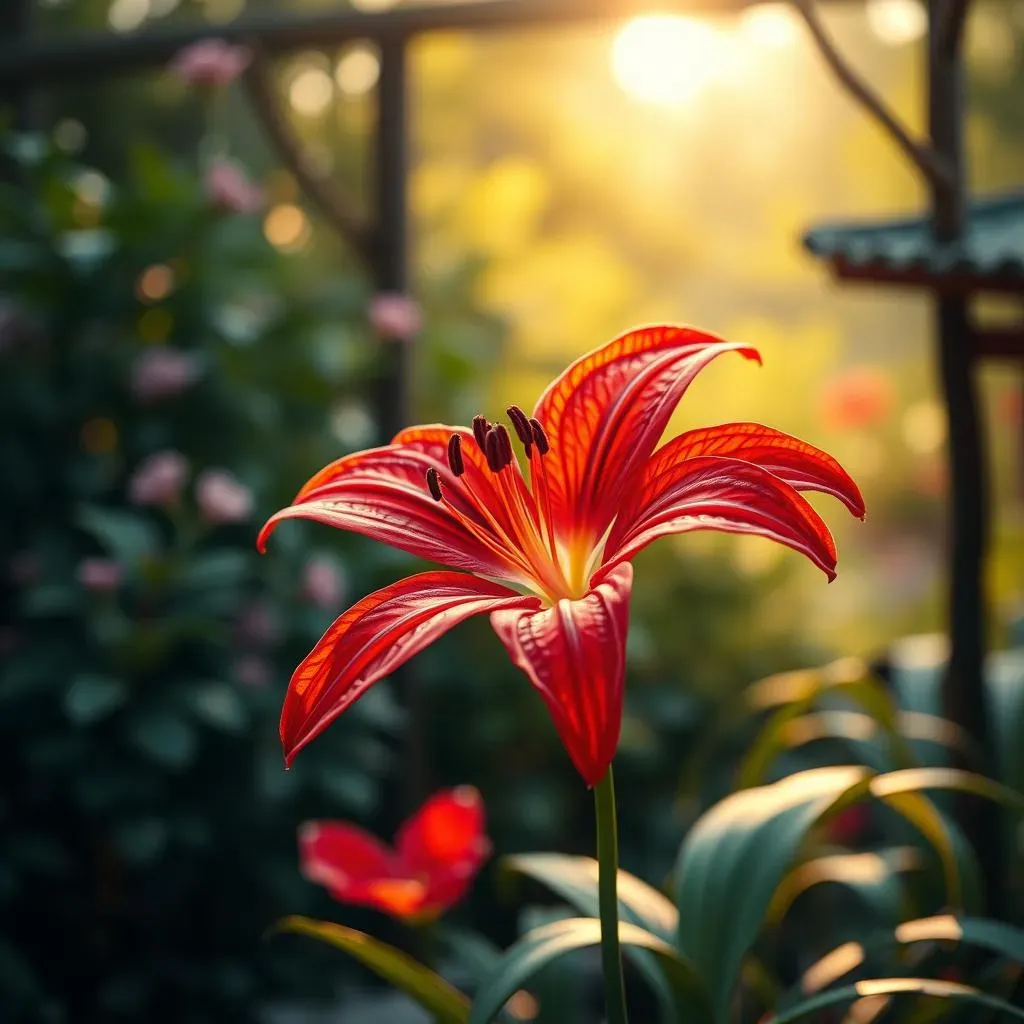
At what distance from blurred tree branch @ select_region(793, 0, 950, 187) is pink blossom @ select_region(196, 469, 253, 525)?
3.01 feet

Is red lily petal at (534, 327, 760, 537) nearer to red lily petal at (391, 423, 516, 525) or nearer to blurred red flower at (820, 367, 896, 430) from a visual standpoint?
red lily petal at (391, 423, 516, 525)

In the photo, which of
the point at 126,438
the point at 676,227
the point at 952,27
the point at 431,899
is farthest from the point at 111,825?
the point at 676,227

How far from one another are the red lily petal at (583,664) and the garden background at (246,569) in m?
0.61

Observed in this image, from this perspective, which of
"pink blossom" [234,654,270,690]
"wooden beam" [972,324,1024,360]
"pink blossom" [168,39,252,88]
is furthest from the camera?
"pink blossom" [168,39,252,88]

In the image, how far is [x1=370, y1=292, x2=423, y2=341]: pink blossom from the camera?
6.37ft

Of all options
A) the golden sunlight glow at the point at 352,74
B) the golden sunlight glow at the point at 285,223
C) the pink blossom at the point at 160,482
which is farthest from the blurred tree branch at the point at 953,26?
the golden sunlight glow at the point at 352,74

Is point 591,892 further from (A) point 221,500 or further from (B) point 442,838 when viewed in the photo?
(A) point 221,500

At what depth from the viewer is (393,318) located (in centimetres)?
194

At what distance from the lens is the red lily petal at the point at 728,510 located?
622mm

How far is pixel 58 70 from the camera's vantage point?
2201 mm

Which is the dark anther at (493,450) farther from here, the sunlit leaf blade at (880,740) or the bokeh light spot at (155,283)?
the bokeh light spot at (155,283)

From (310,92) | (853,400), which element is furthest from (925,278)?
(310,92)

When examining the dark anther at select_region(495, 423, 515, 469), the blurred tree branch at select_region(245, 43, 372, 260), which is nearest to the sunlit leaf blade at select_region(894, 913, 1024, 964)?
the dark anther at select_region(495, 423, 515, 469)

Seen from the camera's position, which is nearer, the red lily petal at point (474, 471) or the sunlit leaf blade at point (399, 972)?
the red lily petal at point (474, 471)
